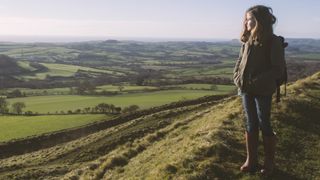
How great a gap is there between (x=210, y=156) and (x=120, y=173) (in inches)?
113

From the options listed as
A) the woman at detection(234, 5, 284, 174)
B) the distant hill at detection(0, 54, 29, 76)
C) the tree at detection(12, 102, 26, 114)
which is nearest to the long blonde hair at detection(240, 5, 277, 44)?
the woman at detection(234, 5, 284, 174)

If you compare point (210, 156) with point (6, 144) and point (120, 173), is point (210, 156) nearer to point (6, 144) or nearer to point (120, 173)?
point (120, 173)

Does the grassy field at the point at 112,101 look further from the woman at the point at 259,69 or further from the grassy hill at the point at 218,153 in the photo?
the woman at the point at 259,69

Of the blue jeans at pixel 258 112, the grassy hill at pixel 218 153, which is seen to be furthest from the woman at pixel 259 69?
the grassy hill at pixel 218 153

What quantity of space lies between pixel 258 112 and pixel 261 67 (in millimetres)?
898

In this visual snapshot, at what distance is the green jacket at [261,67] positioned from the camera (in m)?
7.96

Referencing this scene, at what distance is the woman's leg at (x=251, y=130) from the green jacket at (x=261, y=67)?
0.89 ft

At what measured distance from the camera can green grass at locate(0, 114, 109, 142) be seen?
147 feet

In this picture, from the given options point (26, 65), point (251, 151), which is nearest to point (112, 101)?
point (251, 151)

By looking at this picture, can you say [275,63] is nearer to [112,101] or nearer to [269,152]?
[269,152]

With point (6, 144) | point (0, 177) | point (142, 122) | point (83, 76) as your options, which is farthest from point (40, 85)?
point (0, 177)

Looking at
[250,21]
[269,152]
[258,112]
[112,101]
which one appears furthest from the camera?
[112,101]

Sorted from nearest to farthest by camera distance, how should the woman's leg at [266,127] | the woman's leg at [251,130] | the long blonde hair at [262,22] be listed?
the long blonde hair at [262,22], the woman's leg at [266,127], the woman's leg at [251,130]

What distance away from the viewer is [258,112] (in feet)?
27.8
